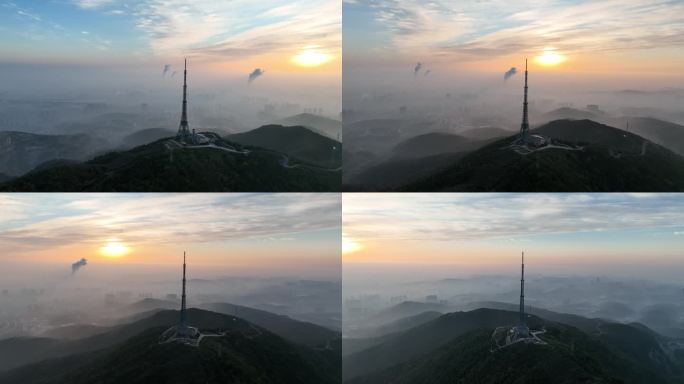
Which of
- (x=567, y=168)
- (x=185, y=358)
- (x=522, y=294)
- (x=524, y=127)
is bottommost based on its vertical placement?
(x=185, y=358)

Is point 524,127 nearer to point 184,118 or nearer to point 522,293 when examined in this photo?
point 522,293

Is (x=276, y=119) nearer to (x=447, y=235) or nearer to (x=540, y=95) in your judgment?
(x=447, y=235)

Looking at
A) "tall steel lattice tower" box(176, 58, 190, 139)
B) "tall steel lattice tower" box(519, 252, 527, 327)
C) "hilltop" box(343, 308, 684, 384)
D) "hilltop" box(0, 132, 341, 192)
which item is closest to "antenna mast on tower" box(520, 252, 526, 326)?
"tall steel lattice tower" box(519, 252, 527, 327)

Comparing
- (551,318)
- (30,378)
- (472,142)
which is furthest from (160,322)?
(551,318)

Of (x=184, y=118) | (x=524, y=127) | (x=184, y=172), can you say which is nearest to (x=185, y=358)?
(x=184, y=172)

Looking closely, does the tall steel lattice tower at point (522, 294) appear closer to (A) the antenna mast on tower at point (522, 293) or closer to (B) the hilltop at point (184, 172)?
(A) the antenna mast on tower at point (522, 293)

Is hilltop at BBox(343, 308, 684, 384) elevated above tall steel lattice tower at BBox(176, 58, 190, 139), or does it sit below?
below

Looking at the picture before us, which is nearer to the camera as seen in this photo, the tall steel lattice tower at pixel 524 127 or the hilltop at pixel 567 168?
the hilltop at pixel 567 168

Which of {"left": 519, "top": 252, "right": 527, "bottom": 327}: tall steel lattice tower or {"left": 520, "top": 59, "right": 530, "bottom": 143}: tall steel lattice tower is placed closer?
{"left": 519, "top": 252, "right": 527, "bottom": 327}: tall steel lattice tower

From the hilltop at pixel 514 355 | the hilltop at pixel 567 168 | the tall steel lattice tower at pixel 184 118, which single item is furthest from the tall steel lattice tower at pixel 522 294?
the tall steel lattice tower at pixel 184 118

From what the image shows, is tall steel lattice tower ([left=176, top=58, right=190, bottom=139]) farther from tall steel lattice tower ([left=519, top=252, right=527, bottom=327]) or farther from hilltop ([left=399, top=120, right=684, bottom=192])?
tall steel lattice tower ([left=519, top=252, right=527, bottom=327])

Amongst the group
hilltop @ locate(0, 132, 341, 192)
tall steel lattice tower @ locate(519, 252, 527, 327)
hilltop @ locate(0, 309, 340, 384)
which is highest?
hilltop @ locate(0, 132, 341, 192)
